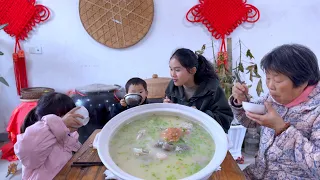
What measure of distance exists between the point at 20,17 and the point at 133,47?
1.34 m

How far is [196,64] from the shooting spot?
155 centimetres

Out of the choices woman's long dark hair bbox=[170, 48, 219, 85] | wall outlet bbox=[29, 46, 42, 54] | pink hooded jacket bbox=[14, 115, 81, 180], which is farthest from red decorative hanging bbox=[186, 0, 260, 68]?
pink hooded jacket bbox=[14, 115, 81, 180]

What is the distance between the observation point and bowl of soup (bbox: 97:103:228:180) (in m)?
0.79

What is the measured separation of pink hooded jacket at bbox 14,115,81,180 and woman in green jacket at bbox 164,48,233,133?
1.95ft

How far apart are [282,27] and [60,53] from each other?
264 cm

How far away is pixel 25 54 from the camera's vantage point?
9.46ft

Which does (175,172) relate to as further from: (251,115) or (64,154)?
(64,154)

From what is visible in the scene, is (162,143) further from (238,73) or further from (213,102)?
(238,73)

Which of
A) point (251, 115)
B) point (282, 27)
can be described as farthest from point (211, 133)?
point (282, 27)

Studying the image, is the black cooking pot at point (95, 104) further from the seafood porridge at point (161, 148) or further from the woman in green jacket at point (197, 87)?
the seafood porridge at point (161, 148)

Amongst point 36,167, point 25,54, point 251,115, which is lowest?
point 36,167

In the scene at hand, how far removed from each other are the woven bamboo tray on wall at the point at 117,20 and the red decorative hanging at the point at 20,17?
19.6 inches

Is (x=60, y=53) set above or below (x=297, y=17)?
below

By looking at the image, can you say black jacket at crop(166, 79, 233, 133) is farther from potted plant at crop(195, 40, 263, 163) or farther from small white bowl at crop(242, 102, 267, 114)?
potted plant at crop(195, 40, 263, 163)
